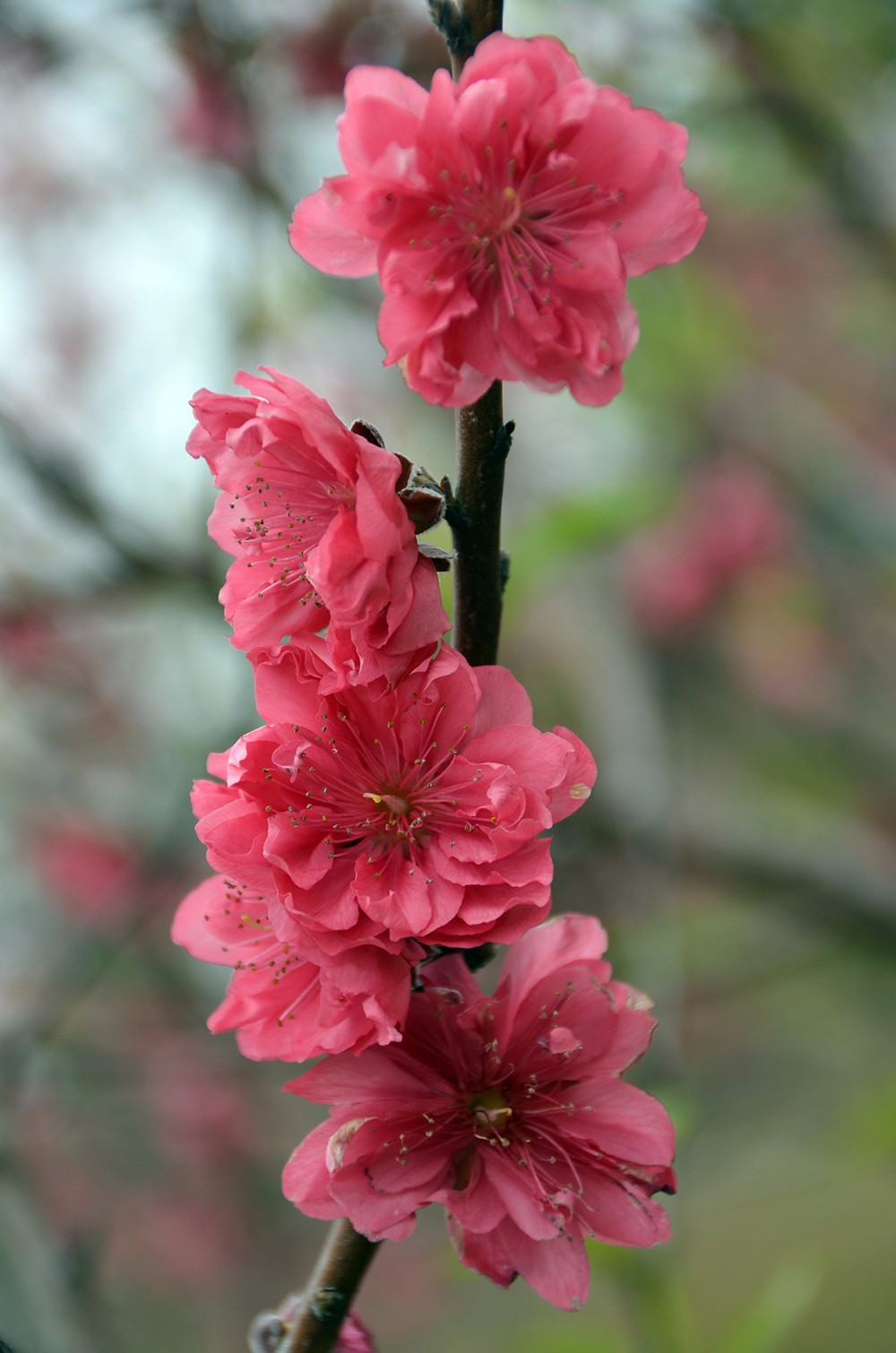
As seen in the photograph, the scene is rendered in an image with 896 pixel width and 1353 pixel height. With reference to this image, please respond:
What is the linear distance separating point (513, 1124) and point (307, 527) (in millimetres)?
465

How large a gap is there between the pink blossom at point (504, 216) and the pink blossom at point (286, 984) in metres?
0.37

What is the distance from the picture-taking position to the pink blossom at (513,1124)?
0.73 m

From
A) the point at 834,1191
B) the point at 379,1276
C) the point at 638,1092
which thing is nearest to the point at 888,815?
the point at 834,1191

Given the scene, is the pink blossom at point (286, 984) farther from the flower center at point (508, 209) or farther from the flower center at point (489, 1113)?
the flower center at point (508, 209)

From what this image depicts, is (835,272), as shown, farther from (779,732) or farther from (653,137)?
(653,137)

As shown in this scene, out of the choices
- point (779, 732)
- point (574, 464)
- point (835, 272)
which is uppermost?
point (835, 272)

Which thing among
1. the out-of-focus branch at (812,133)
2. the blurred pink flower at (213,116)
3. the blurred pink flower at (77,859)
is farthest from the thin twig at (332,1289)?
the blurred pink flower at (77,859)

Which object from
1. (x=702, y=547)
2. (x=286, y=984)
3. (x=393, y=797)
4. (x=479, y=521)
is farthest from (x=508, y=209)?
(x=702, y=547)

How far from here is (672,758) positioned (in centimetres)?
317

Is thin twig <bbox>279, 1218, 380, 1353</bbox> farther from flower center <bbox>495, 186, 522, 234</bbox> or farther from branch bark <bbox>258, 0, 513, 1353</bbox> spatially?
flower center <bbox>495, 186, 522, 234</bbox>

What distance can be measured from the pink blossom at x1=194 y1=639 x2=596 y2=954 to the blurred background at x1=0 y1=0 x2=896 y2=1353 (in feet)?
2.80

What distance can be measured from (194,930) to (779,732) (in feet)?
11.7

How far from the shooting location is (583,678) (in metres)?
3.74

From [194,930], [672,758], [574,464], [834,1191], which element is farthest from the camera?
[834,1191]
